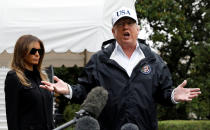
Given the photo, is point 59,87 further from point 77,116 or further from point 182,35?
point 182,35

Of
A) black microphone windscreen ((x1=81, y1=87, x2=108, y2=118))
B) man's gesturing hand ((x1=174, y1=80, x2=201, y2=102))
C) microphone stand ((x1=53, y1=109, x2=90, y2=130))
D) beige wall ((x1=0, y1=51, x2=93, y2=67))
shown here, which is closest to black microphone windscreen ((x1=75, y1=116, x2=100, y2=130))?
microphone stand ((x1=53, y1=109, x2=90, y2=130))

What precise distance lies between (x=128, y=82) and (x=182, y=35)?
474 inches

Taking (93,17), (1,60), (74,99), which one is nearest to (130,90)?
(74,99)

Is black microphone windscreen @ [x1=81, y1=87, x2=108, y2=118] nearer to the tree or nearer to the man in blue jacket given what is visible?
the man in blue jacket

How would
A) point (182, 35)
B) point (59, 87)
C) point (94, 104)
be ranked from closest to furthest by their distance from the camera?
point (94, 104) < point (59, 87) < point (182, 35)

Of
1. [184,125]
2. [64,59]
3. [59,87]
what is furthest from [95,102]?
[184,125]

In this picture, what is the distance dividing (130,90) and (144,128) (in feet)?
0.96

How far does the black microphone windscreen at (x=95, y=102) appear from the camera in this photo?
2.01m

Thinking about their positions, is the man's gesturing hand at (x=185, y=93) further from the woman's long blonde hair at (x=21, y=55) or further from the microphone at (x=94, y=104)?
the woman's long blonde hair at (x=21, y=55)

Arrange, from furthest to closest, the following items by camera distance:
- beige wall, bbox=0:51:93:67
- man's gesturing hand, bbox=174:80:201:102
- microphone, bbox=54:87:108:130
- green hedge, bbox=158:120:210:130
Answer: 1. green hedge, bbox=158:120:210:130
2. beige wall, bbox=0:51:93:67
3. man's gesturing hand, bbox=174:80:201:102
4. microphone, bbox=54:87:108:130

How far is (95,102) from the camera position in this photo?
206cm

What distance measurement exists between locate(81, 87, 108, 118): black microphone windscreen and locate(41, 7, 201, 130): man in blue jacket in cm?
81

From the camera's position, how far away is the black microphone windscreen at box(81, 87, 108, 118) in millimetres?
2014

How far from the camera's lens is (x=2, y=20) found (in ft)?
17.1
